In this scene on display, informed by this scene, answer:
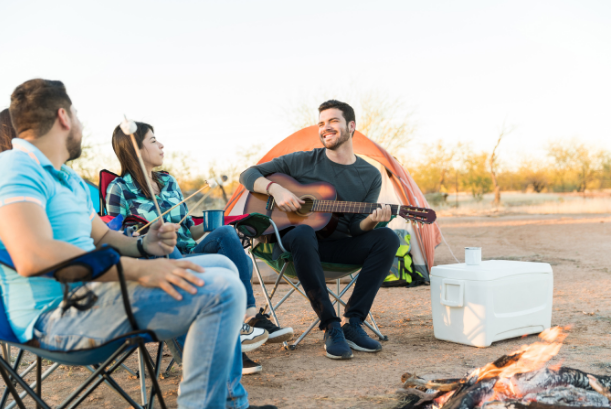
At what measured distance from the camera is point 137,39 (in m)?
10.6

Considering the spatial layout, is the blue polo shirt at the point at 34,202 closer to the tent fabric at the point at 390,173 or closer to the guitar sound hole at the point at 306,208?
the guitar sound hole at the point at 306,208

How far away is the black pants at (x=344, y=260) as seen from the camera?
254 cm

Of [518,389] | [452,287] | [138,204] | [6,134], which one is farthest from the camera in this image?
[452,287]

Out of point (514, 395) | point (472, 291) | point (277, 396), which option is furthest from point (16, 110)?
point (472, 291)

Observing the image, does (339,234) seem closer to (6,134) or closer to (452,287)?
(452,287)

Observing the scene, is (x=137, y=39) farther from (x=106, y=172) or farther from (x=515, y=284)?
(x=515, y=284)

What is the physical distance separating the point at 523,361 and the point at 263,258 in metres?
1.60

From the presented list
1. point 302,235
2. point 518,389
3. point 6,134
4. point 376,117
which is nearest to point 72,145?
point 6,134

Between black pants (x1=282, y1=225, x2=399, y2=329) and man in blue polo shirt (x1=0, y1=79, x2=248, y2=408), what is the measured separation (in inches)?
50.8

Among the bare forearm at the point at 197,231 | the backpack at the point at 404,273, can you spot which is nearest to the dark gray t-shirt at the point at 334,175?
the bare forearm at the point at 197,231

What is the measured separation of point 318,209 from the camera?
2910 millimetres

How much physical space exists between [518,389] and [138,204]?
1.80 meters

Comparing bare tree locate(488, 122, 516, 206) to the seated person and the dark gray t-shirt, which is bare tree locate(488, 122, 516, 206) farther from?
the seated person

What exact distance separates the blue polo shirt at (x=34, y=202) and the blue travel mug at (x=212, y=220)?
94 centimetres
